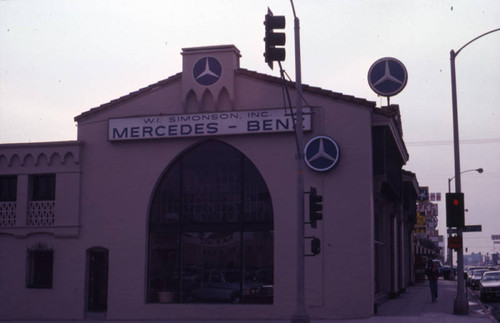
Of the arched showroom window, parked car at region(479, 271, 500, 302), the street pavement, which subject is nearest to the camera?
the street pavement

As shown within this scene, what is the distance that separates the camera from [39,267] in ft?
90.0

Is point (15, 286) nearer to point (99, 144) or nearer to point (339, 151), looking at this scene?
point (99, 144)

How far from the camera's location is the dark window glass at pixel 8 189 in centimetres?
2806

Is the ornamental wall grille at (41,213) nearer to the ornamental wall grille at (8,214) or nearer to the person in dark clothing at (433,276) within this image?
the ornamental wall grille at (8,214)

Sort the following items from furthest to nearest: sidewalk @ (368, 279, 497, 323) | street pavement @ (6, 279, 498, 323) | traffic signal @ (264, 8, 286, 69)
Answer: sidewalk @ (368, 279, 497, 323) → street pavement @ (6, 279, 498, 323) → traffic signal @ (264, 8, 286, 69)

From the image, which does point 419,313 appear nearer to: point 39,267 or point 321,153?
point 321,153

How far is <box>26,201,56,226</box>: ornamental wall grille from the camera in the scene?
2728 cm

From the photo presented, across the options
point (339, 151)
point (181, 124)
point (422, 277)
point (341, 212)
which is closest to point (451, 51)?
point (339, 151)

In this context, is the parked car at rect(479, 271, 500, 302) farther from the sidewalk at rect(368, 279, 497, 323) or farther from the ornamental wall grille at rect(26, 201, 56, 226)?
the ornamental wall grille at rect(26, 201, 56, 226)

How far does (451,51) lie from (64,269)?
17.6 meters

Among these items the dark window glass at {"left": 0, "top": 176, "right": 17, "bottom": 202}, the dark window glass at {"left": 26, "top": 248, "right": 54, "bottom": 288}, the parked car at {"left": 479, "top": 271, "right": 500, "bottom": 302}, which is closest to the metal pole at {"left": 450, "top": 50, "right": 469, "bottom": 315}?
the parked car at {"left": 479, "top": 271, "right": 500, "bottom": 302}

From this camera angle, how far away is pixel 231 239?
998 inches

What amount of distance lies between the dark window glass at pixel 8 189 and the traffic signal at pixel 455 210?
1754 centimetres

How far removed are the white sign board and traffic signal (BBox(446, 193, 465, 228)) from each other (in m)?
6.14
